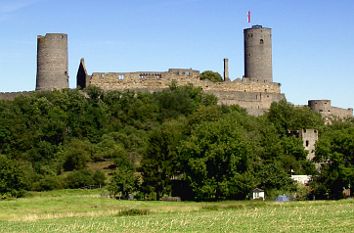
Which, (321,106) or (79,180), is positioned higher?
(321,106)

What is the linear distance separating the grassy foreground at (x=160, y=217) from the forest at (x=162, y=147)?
6.13 m

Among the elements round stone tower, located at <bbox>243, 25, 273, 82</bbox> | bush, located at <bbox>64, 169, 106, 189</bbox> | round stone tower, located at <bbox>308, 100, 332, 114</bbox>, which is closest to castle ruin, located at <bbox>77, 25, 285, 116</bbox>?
round stone tower, located at <bbox>243, 25, 273, 82</bbox>

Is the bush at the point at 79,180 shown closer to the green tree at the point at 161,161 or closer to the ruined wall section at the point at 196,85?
the green tree at the point at 161,161

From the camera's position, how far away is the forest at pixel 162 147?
4509cm

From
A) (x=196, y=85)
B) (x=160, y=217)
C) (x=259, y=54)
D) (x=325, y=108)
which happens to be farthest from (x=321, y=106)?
(x=160, y=217)

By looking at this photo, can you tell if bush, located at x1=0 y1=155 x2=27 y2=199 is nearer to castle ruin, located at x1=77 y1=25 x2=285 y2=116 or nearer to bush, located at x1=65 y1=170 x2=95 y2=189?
bush, located at x1=65 y1=170 x2=95 y2=189

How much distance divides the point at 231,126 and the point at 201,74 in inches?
799

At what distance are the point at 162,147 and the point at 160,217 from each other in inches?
685

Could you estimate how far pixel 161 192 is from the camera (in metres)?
45.3

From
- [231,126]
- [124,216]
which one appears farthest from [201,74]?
[124,216]

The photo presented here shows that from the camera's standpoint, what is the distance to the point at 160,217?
98.7 feet

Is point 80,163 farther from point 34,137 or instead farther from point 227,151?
point 227,151

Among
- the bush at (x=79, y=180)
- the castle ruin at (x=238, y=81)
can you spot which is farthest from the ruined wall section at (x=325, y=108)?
the bush at (x=79, y=180)

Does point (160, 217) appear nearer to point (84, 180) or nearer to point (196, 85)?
point (84, 180)
